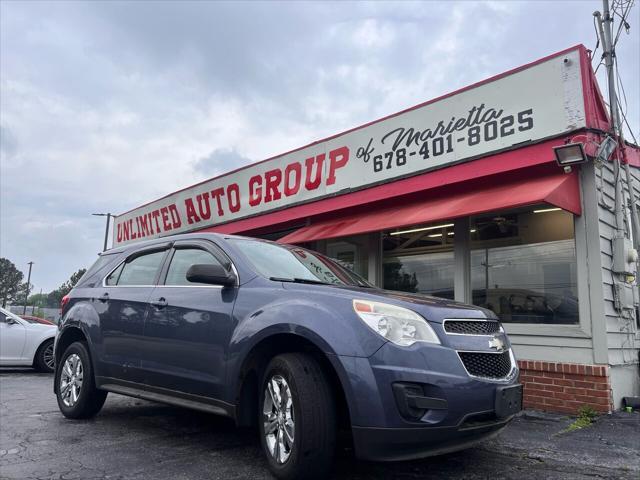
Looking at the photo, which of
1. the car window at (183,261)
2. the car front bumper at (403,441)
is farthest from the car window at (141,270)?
the car front bumper at (403,441)

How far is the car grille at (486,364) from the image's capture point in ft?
10.4

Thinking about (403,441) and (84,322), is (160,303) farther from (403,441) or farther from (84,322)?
(403,441)

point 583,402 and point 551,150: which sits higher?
point 551,150

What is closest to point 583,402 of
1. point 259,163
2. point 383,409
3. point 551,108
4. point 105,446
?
point 551,108

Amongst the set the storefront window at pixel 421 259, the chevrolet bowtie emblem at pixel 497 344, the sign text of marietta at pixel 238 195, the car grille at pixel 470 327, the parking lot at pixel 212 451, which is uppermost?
the sign text of marietta at pixel 238 195

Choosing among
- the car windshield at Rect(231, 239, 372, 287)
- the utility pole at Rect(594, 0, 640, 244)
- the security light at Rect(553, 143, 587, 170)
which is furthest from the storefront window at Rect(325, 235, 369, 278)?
the car windshield at Rect(231, 239, 372, 287)

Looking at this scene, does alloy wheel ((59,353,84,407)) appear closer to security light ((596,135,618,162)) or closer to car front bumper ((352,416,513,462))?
car front bumper ((352,416,513,462))

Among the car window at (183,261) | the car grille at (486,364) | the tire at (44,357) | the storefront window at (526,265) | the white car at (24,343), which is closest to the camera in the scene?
the car grille at (486,364)

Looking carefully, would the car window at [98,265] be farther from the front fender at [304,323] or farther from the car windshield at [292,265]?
the front fender at [304,323]

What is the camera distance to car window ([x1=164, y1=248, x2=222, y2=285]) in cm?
446

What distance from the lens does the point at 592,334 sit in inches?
232

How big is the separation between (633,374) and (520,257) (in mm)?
1904

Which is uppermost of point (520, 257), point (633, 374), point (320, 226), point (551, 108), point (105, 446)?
point (551, 108)

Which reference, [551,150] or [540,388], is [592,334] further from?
[551,150]
